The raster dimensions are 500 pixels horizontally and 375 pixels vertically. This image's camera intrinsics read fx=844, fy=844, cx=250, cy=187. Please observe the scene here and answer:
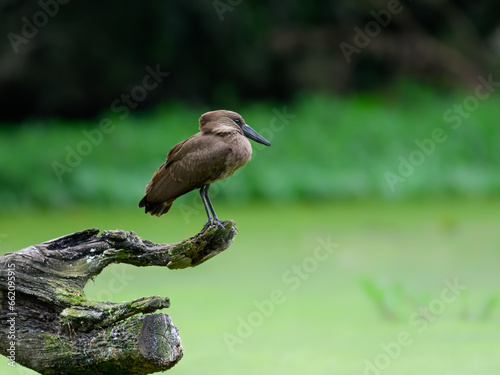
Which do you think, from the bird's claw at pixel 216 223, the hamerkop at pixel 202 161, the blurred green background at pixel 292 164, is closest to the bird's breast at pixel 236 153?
the hamerkop at pixel 202 161

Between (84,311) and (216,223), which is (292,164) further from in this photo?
(84,311)

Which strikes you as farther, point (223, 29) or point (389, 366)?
point (223, 29)

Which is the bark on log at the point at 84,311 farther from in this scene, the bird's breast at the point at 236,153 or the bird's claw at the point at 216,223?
the bird's breast at the point at 236,153

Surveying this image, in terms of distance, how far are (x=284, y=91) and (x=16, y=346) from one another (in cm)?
699

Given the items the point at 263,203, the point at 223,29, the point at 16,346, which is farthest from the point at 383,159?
the point at 16,346

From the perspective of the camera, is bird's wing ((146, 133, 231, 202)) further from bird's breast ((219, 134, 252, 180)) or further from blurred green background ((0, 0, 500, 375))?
blurred green background ((0, 0, 500, 375))

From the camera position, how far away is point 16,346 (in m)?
2.29

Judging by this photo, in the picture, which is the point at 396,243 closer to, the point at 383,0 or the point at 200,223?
the point at 200,223

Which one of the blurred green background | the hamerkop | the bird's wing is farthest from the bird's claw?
the blurred green background

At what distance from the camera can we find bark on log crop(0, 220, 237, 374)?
7.01 ft

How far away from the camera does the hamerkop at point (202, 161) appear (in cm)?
252

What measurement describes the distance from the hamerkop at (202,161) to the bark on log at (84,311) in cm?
21

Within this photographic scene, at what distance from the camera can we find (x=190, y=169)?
2.51 metres

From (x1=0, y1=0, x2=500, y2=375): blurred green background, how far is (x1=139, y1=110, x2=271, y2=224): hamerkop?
114 cm
